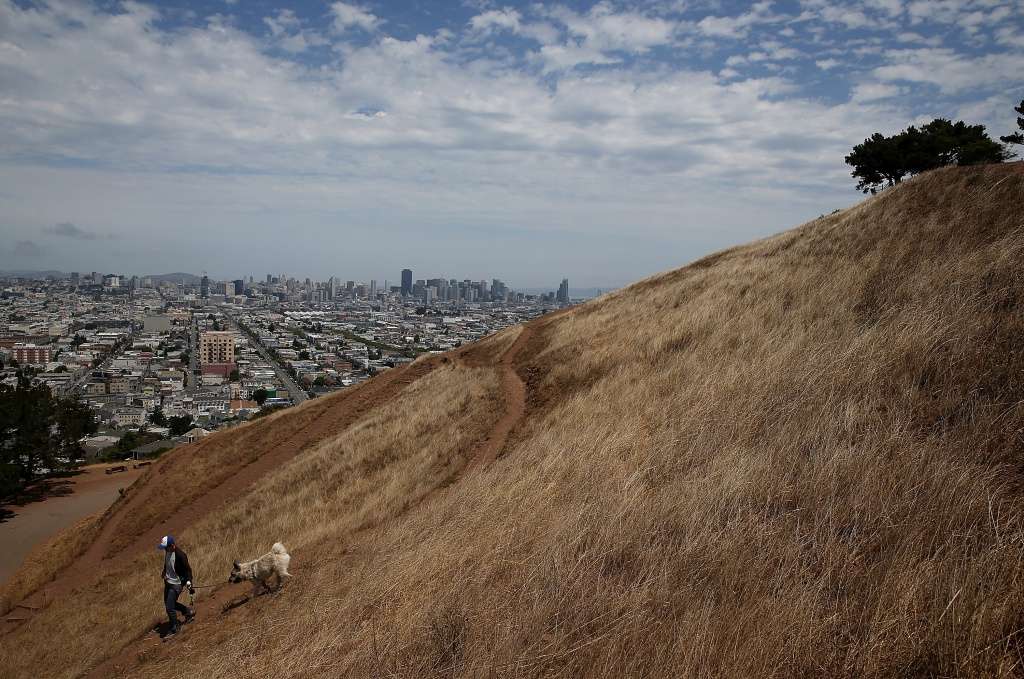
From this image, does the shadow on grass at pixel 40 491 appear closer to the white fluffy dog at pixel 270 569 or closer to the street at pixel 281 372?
the street at pixel 281 372

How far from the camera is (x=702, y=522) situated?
5355 millimetres

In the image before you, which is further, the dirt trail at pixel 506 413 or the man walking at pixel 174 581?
the dirt trail at pixel 506 413

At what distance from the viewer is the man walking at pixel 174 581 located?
9750 mm

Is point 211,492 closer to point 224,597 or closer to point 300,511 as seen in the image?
point 300,511

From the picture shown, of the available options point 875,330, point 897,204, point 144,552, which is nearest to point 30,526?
point 144,552

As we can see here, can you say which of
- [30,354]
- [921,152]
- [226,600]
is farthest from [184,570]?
[30,354]

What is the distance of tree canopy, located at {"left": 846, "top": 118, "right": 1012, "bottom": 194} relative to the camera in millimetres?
26844

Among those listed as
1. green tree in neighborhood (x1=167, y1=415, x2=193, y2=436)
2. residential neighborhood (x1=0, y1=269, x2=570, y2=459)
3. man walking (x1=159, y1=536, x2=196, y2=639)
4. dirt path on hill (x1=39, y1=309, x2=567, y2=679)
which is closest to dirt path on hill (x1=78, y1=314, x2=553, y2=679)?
dirt path on hill (x1=39, y1=309, x2=567, y2=679)

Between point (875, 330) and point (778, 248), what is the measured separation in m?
13.7

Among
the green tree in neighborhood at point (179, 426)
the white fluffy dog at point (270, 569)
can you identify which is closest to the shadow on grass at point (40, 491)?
the white fluffy dog at point (270, 569)

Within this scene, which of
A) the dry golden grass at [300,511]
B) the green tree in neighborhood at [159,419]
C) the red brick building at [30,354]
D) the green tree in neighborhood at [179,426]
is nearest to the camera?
the dry golden grass at [300,511]

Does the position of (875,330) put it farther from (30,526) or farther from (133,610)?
(30,526)

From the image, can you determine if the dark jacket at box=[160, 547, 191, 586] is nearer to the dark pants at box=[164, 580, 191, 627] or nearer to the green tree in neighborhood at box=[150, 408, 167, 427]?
the dark pants at box=[164, 580, 191, 627]

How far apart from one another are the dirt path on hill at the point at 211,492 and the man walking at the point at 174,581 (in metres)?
7.97
